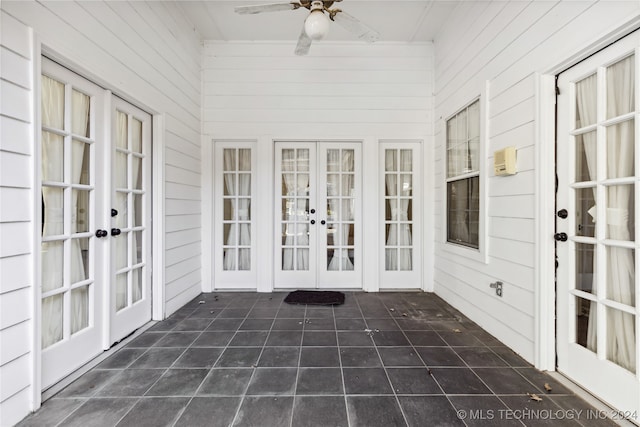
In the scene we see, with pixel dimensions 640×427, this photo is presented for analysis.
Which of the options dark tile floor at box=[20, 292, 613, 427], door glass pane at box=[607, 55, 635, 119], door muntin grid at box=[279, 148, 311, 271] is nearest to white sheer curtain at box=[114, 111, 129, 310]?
dark tile floor at box=[20, 292, 613, 427]

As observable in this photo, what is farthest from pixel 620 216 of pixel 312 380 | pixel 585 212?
pixel 312 380

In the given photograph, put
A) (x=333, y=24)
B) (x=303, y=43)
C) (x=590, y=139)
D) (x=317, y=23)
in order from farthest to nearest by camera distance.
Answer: (x=333, y=24) < (x=303, y=43) < (x=317, y=23) < (x=590, y=139)

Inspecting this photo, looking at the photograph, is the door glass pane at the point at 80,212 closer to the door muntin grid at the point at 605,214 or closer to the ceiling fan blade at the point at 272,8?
the ceiling fan blade at the point at 272,8

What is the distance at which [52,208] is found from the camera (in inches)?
68.7

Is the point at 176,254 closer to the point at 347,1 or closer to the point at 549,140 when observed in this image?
the point at 347,1

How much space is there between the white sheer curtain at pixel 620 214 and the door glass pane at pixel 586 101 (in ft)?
0.30

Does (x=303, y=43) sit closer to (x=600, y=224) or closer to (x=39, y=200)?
(x=39, y=200)

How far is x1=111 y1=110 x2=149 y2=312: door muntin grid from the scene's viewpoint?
2289 mm

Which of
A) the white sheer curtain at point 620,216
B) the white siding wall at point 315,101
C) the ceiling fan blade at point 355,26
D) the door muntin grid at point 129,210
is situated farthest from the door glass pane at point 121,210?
the white sheer curtain at point 620,216

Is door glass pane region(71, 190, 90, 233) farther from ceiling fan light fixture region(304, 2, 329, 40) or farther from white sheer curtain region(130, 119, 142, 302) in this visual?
ceiling fan light fixture region(304, 2, 329, 40)

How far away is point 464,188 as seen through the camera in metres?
2.96

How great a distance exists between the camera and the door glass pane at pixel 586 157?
1660 mm

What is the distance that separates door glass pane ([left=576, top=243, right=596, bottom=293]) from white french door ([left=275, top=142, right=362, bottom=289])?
226 centimetres

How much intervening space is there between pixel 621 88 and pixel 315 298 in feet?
10.2
